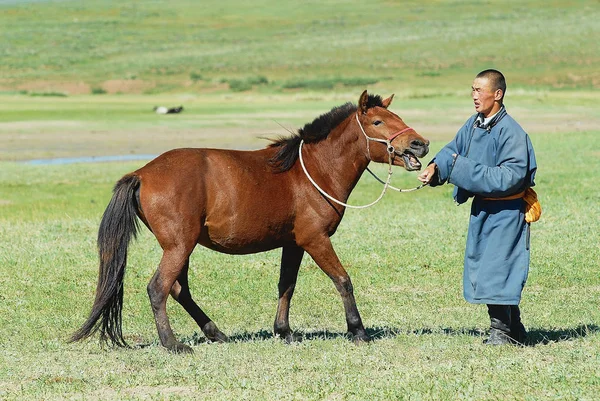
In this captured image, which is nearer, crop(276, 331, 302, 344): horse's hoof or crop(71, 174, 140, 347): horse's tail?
crop(71, 174, 140, 347): horse's tail

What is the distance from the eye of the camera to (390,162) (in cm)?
805

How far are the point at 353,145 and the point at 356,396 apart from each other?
9.55 feet

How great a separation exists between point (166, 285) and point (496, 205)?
266cm

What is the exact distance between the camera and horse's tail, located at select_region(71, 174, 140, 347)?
7695mm

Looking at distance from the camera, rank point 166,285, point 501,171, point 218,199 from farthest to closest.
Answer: point 218,199
point 166,285
point 501,171

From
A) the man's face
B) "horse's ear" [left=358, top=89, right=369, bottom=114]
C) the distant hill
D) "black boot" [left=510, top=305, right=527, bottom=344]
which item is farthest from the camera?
the distant hill

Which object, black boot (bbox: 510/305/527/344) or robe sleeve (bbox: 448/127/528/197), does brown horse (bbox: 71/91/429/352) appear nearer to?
robe sleeve (bbox: 448/127/528/197)

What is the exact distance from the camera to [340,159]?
27.6 ft

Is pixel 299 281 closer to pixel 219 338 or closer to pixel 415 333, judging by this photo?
pixel 415 333

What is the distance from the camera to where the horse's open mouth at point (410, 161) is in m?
7.91

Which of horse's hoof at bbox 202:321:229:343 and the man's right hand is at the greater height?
the man's right hand

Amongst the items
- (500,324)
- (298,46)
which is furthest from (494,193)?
(298,46)

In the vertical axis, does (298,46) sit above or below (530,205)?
below

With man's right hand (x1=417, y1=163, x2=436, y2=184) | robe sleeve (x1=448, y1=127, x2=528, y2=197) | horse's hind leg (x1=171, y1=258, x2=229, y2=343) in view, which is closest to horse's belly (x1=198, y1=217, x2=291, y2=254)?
horse's hind leg (x1=171, y1=258, x2=229, y2=343)
